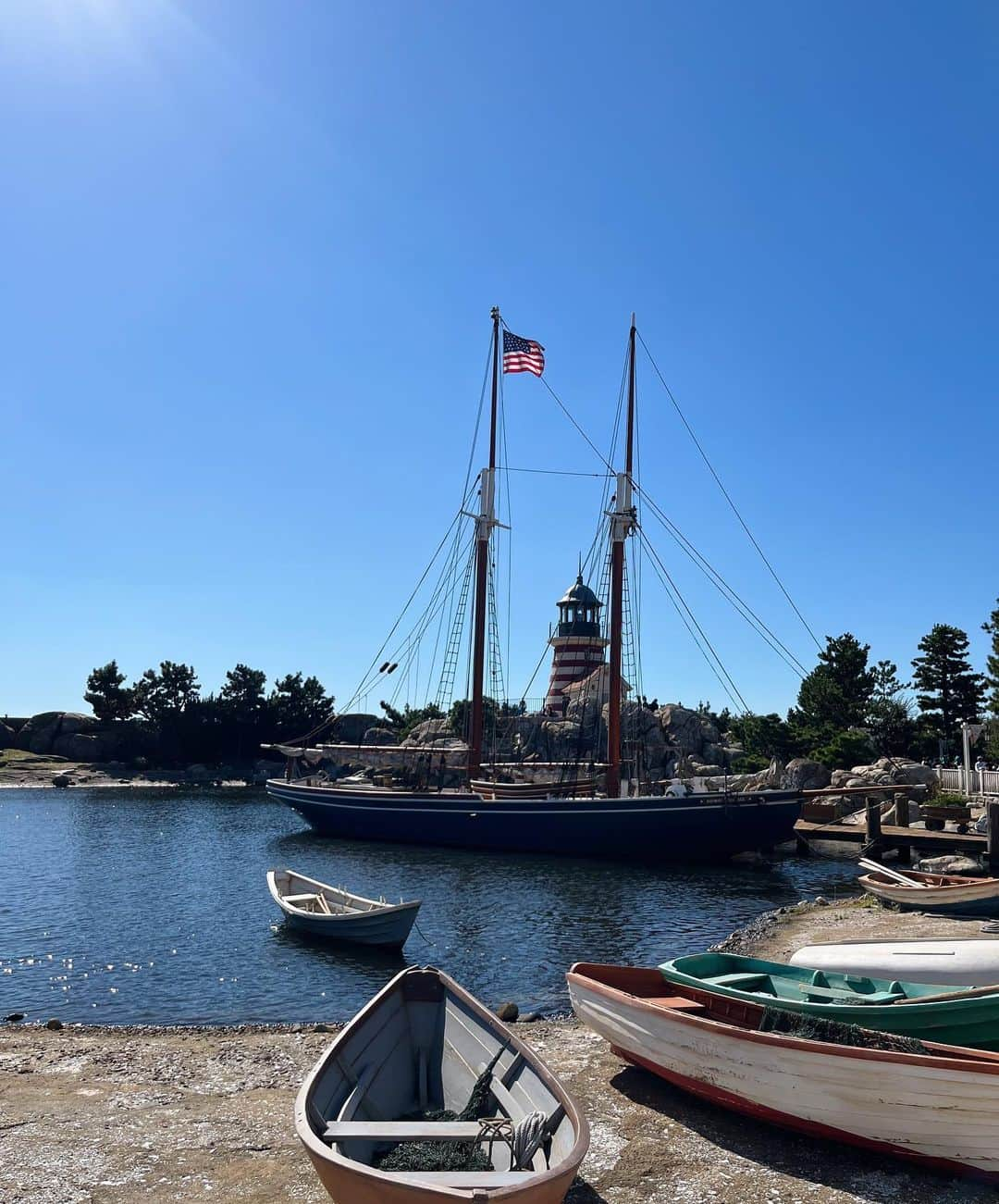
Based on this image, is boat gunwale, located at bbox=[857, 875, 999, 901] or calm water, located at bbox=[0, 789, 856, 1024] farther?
boat gunwale, located at bbox=[857, 875, 999, 901]

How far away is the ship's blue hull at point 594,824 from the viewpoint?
117ft

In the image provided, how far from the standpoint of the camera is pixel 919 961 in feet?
43.3

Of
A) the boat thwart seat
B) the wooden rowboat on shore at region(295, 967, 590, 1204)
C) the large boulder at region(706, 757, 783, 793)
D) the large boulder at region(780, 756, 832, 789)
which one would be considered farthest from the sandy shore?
the large boulder at region(780, 756, 832, 789)

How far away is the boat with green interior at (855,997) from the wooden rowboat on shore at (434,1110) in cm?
316

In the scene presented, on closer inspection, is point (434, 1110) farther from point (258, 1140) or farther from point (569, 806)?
point (569, 806)

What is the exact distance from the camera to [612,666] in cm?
4088

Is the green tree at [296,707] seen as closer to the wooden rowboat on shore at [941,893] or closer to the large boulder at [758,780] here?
the large boulder at [758,780]

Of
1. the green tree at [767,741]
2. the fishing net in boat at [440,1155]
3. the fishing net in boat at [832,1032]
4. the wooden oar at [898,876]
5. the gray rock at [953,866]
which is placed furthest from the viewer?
the green tree at [767,741]

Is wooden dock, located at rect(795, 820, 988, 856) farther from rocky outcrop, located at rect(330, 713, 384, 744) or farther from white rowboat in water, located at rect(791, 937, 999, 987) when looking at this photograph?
rocky outcrop, located at rect(330, 713, 384, 744)

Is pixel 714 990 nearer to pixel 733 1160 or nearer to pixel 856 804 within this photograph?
pixel 733 1160

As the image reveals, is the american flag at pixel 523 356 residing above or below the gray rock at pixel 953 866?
above

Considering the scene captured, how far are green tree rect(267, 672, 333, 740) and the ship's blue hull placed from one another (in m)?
68.1

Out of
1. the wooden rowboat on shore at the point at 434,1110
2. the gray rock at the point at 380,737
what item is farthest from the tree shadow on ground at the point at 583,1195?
the gray rock at the point at 380,737

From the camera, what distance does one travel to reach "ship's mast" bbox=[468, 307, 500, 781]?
48219 mm
